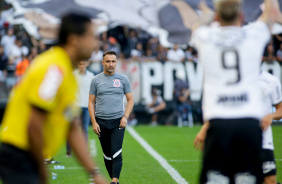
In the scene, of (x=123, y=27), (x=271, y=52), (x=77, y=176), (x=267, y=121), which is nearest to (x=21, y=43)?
(x=123, y=27)

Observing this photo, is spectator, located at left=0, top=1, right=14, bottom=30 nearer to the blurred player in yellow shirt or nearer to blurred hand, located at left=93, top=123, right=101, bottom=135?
blurred hand, located at left=93, top=123, right=101, bottom=135

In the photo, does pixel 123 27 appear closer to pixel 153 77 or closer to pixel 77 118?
pixel 153 77

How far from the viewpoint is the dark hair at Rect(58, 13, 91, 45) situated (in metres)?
4.21

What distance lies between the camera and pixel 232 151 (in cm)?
466

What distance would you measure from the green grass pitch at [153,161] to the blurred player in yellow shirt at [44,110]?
6.05 meters

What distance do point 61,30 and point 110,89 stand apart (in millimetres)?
5489

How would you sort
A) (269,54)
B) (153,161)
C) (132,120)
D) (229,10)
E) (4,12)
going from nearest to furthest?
1. (229,10)
2. (153,161)
3. (132,120)
4. (269,54)
5. (4,12)

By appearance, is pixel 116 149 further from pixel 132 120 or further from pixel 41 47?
pixel 41 47

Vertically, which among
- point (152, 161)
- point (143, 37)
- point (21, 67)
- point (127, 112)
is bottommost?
point (152, 161)

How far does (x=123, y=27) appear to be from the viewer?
1033 inches

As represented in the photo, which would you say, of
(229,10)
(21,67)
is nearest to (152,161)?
(229,10)

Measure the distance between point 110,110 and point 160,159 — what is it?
402 centimetres

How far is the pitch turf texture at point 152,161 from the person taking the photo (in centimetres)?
1048

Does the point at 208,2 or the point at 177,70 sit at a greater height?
the point at 208,2
